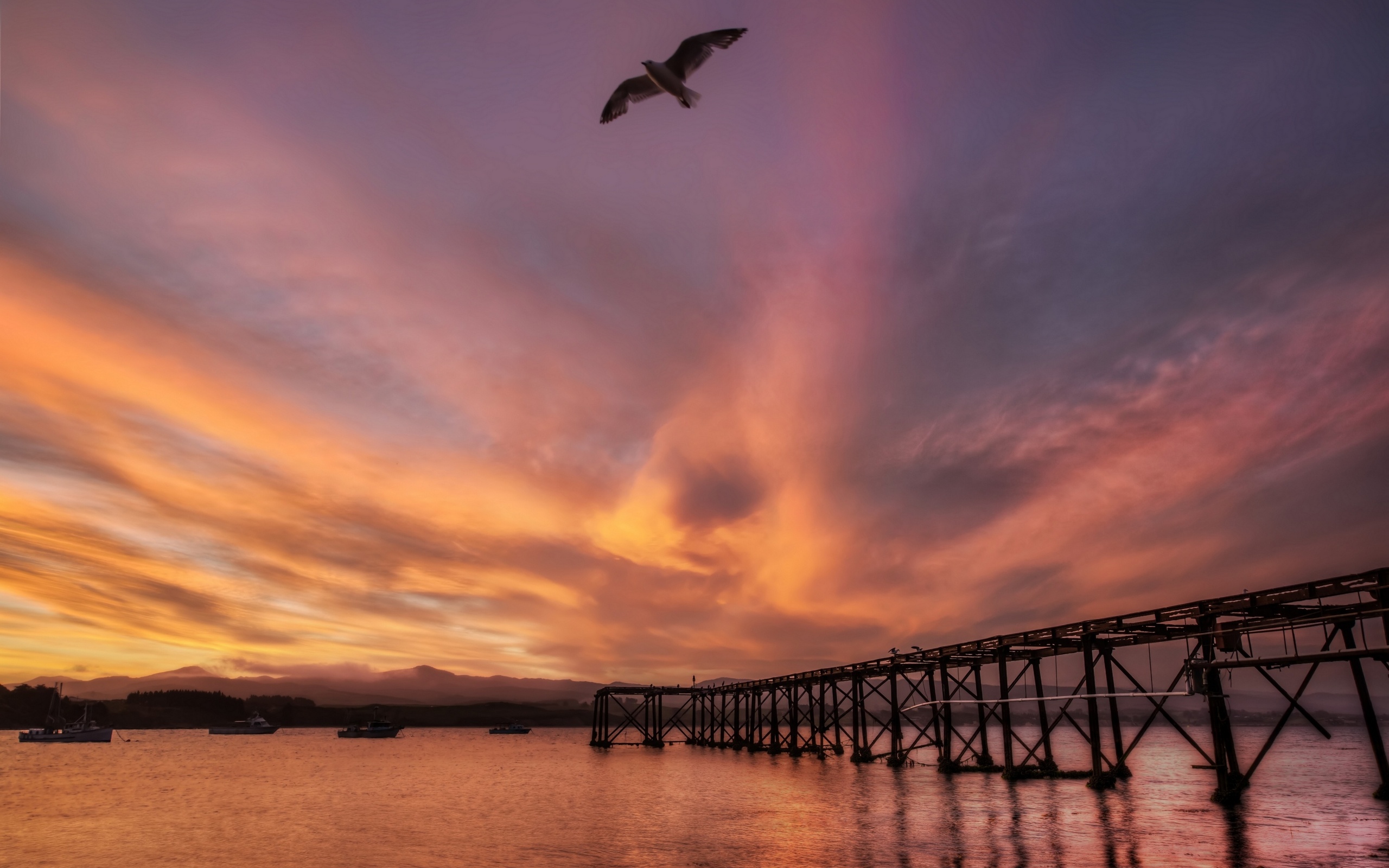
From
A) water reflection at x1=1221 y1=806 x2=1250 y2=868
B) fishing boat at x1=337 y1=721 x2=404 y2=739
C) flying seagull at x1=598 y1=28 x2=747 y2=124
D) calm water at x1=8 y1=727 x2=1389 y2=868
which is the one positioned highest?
flying seagull at x1=598 y1=28 x2=747 y2=124

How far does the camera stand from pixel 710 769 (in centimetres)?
6075

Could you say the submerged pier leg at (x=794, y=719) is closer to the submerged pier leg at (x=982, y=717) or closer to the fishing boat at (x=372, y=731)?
the submerged pier leg at (x=982, y=717)

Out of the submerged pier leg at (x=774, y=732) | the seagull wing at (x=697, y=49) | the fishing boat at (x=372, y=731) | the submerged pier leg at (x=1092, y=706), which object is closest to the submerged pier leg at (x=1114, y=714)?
the submerged pier leg at (x=1092, y=706)

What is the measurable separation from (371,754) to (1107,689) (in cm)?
11134

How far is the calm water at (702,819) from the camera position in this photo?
22.3 metres

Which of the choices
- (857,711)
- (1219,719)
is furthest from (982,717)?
(1219,719)

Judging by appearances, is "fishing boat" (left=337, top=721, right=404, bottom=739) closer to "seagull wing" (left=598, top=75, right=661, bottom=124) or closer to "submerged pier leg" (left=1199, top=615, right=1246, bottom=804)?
"submerged pier leg" (left=1199, top=615, right=1246, bottom=804)

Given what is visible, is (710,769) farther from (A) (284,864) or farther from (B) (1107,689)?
(A) (284,864)

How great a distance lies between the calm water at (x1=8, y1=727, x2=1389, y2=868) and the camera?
22.3m

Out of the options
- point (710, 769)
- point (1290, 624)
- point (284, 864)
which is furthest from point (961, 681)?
point (284, 864)

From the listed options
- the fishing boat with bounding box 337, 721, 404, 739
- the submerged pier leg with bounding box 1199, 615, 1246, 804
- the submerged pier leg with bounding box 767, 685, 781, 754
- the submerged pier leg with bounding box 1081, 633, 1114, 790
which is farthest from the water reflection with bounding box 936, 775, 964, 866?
the fishing boat with bounding box 337, 721, 404, 739

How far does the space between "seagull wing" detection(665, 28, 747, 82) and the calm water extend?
21.0 metres

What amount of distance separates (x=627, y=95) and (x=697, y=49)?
68.4 inches

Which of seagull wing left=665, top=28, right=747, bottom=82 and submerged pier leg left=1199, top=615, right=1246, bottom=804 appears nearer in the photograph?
seagull wing left=665, top=28, right=747, bottom=82
